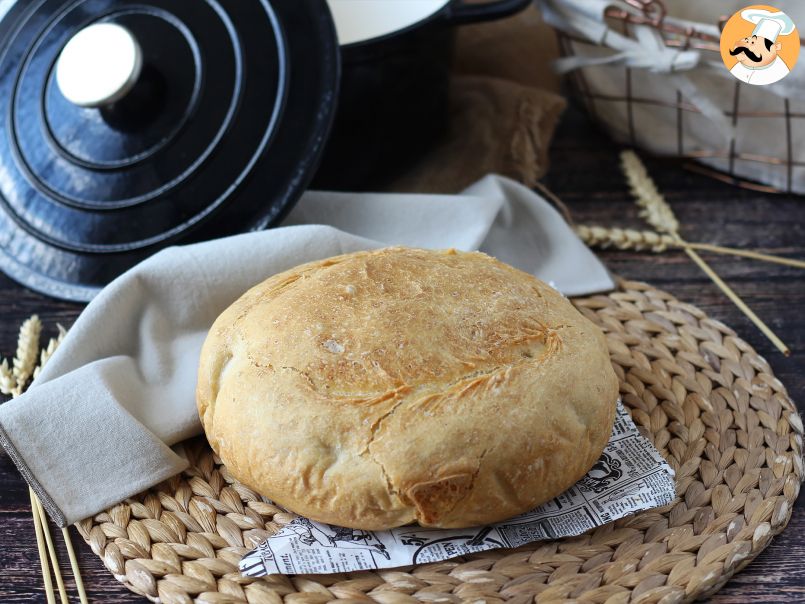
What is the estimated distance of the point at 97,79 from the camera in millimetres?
1417

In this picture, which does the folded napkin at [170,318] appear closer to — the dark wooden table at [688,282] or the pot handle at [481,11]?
the dark wooden table at [688,282]

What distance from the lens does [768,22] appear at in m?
1.56

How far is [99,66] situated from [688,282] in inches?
44.6

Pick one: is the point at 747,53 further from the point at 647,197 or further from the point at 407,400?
the point at 407,400

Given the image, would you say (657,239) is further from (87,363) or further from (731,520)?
(87,363)

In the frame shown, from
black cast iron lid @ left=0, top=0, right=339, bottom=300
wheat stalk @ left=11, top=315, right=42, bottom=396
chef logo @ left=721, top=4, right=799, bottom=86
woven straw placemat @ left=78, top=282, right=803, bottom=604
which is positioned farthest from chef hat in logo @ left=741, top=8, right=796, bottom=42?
wheat stalk @ left=11, top=315, right=42, bottom=396

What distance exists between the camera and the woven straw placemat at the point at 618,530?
3.33ft

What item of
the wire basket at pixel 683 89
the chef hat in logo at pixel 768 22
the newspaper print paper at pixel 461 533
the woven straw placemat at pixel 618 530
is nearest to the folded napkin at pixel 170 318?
the woven straw placemat at pixel 618 530

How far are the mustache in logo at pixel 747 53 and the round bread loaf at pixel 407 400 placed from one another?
0.72 metres

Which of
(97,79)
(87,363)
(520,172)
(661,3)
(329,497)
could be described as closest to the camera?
(329,497)

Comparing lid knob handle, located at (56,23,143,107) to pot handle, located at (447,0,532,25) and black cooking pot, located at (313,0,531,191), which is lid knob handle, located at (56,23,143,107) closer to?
black cooking pot, located at (313,0,531,191)

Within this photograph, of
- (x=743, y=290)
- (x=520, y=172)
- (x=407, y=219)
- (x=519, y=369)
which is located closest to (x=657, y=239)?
(x=743, y=290)

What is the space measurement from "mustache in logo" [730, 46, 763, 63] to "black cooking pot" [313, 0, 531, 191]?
1.30 feet

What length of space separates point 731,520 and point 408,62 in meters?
0.99
